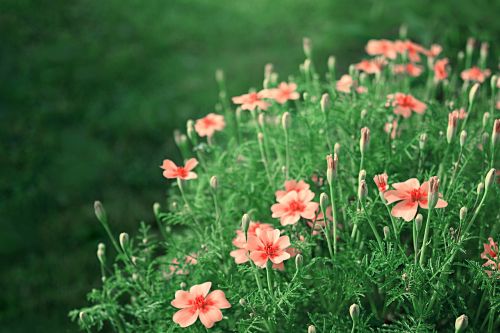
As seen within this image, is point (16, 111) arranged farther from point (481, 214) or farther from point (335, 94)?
point (481, 214)

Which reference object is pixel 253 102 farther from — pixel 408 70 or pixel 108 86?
pixel 108 86

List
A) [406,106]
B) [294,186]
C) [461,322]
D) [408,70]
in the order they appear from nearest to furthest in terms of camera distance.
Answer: [461,322] < [294,186] < [406,106] < [408,70]

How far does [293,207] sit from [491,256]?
0.44 m

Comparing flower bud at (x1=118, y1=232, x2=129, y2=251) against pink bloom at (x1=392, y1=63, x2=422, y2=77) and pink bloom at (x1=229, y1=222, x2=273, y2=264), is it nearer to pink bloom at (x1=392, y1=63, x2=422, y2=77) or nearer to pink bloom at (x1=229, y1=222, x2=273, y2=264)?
pink bloom at (x1=229, y1=222, x2=273, y2=264)

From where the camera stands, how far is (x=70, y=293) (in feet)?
8.98

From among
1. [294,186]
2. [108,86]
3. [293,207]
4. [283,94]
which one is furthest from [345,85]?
[108,86]

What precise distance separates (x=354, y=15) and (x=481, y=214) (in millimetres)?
3225

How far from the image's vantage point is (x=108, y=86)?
165 inches

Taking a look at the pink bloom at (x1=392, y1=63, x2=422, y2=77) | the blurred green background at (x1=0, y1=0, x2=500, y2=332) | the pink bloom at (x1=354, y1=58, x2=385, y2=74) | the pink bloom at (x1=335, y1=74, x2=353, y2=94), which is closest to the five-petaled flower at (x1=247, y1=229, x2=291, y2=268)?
the pink bloom at (x1=335, y1=74, x2=353, y2=94)

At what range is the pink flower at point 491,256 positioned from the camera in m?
1.29

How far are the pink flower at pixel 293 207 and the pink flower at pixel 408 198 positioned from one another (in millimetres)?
180

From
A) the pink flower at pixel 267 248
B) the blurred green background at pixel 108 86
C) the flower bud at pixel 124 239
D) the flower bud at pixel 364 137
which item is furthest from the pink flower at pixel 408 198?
the blurred green background at pixel 108 86

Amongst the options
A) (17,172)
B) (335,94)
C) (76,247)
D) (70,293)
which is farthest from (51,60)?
(335,94)

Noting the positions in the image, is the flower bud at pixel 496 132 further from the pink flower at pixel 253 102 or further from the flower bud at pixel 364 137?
the pink flower at pixel 253 102
